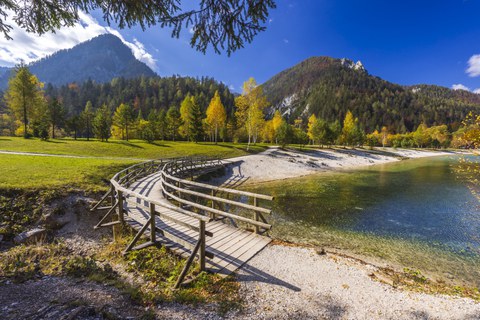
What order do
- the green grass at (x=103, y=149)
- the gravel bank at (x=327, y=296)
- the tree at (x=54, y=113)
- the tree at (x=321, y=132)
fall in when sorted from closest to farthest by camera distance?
the gravel bank at (x=327, y=296) < the green grass at (x=103, y=149) < the tree at (x=54, y=113) < the tree at (x=321, y=132)

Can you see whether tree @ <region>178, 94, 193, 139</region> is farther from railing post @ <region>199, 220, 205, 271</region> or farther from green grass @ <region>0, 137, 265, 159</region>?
railing post @ <region>199, 220, 205, 271</region>

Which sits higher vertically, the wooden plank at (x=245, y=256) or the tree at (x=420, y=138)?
the tree at (x=420, y=138)

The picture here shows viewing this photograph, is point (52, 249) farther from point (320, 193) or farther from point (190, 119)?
point (190, 119)

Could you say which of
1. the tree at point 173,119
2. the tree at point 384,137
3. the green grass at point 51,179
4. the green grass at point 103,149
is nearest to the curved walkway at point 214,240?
the green grass at point 51,179

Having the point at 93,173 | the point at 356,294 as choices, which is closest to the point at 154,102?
the point at 93,173

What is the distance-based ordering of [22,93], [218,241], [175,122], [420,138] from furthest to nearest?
[420,138] → [175,122] → [22,93] → [218,241]

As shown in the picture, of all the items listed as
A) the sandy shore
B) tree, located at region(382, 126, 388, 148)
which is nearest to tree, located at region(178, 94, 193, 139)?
the sandy shore

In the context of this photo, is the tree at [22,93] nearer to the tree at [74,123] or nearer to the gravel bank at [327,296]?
the tree at [74,123]

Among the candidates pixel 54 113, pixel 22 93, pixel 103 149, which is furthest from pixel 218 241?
pixel 54 113

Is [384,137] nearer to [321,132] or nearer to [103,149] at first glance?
[321,132]

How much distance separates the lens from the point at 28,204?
425 inches

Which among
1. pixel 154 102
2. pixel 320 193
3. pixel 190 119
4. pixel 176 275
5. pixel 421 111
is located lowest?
pixel 320 193

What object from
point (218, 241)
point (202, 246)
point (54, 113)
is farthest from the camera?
point (54, 113)

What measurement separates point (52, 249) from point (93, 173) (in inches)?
394
